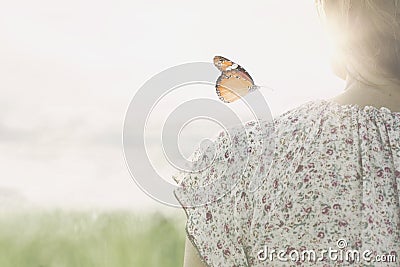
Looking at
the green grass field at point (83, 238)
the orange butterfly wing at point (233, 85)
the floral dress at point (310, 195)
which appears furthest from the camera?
the green grass field at point (83, 238)

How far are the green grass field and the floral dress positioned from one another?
726 millimetres

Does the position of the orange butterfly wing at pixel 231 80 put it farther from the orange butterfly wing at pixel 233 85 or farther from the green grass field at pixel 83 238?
the green grass field at pixel 83 238

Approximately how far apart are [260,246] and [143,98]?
0.40 m

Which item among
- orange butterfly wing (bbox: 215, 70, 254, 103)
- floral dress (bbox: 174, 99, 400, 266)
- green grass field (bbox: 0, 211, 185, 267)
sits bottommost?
floral dress (bbox: 174, 99, 400, 266)

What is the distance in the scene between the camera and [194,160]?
4.09ft

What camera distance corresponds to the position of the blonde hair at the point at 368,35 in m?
1.17

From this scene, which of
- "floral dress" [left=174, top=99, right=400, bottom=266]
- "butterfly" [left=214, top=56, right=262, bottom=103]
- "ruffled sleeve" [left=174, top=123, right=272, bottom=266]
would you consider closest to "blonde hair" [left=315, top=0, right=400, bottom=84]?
"floral dress" [left=174, top=99, right=400, bottom=266]

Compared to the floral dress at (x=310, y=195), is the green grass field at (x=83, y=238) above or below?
above

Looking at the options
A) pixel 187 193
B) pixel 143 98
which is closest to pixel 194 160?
pixel 187 193

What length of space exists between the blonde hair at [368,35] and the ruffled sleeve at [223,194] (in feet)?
0.69

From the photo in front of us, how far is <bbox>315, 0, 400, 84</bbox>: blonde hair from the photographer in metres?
1.17

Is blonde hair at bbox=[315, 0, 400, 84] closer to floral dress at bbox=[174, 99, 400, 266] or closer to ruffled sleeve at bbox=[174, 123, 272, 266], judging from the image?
floral dress at bbox=[174, 99, 400, 266]

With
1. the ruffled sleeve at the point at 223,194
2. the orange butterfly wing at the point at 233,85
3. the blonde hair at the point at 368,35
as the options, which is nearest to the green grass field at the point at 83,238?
the orange butterfly wing at the point at 233,85

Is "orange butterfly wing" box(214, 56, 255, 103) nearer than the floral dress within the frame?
No
